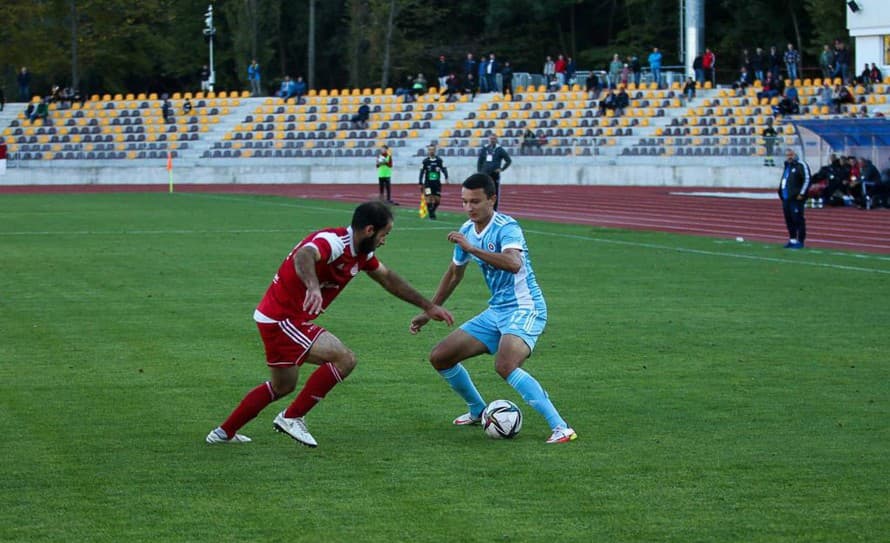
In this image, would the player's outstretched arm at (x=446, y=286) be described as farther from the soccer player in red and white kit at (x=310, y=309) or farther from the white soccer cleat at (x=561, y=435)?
the white soccer cleat at (x=561, y=435)

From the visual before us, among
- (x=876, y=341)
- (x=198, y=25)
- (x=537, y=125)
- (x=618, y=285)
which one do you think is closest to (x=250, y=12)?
(x=198, y=25)

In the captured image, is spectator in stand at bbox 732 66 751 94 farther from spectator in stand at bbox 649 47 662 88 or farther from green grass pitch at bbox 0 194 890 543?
green grass pitch at bbox 0 194 890 543

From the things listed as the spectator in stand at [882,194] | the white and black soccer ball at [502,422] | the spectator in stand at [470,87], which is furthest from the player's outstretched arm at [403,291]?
the spectator in stand at [470,87]

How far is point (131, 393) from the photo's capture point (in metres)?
9.96

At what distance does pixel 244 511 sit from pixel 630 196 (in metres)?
34.3

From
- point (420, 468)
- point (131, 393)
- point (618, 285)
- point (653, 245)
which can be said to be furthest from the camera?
point (653, 245)

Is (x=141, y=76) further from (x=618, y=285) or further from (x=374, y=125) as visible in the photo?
(x=618, y=285)

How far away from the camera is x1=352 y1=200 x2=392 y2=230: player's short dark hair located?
301 inches

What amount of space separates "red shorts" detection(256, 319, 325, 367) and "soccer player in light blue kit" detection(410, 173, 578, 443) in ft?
2.99

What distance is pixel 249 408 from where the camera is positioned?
26.6ft

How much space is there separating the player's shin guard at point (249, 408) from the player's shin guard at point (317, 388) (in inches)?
6.0

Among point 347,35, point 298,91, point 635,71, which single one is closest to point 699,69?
point 635,71

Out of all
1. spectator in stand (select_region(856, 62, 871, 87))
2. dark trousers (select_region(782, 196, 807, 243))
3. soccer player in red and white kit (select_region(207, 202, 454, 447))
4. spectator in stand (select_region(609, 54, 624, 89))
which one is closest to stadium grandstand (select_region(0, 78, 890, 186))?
spectator in stand (select_region(856, 62, 871, 87))

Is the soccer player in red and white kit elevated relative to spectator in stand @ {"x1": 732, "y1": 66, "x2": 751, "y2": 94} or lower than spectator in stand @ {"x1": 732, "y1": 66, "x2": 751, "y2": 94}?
lower
